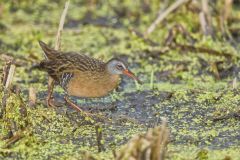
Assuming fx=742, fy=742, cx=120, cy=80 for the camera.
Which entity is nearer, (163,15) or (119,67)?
(119,67)

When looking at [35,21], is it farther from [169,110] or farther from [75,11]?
[169,110]

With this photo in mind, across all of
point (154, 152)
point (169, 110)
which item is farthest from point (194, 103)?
point (154, 152)

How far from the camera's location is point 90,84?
7.51 metres

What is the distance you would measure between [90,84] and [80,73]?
0.16m

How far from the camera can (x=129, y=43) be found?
34.8ft

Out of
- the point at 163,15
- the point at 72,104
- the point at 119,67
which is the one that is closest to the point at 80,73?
the point at 72,104

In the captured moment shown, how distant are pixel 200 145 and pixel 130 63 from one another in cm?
343

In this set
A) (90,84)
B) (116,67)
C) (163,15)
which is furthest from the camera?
(163,15)

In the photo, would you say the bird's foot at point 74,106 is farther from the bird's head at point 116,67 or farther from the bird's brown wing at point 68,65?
the bird's head at point 116,67

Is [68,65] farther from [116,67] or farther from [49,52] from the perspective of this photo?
[116,67]

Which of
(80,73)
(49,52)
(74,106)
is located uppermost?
(49,52)

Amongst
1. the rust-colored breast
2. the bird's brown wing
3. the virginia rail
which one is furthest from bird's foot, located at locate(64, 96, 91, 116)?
the bird's brown wing

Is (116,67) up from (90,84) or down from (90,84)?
up

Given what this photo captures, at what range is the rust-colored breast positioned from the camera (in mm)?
7469
